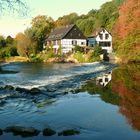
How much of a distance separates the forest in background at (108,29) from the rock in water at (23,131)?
53377 mm

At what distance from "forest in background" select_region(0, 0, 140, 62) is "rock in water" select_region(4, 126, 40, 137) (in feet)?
175

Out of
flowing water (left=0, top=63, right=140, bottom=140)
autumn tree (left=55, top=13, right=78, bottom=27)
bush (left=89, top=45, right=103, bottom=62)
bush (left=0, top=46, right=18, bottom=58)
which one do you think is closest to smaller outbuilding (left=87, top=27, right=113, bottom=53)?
bush (left=89, top=45, right=103, bottom=62)

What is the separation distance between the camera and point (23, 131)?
1764cm

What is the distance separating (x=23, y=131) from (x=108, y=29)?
103 metres

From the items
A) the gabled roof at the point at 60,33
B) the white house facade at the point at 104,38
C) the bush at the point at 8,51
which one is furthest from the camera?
the white house facade at the point at 104,38

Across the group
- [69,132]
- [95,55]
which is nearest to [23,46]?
[95,55]

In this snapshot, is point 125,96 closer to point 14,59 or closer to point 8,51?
point 14,59

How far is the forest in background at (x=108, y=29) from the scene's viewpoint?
70188mm

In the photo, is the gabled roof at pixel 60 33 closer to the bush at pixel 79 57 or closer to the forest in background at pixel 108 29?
the forest in background at pixel 108 29

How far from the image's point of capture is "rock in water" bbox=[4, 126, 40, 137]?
17453 mm

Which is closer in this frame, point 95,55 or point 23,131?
point 23,131

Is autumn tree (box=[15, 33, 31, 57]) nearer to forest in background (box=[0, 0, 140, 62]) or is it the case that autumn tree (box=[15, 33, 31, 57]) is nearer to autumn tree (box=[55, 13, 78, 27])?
forest in background (box=[0, 0, 140, 62])

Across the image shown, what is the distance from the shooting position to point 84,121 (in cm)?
2052

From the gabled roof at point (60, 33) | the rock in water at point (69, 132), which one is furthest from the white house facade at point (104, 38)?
the rock in water at point (69, 132)
